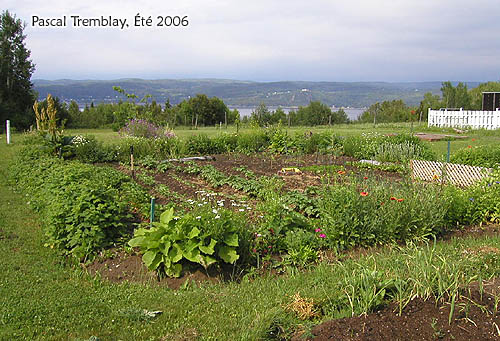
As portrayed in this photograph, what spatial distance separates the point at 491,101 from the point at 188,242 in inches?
1233

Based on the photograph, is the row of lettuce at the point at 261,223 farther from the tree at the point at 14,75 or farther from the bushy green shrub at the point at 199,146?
the tree at the point at 14,75

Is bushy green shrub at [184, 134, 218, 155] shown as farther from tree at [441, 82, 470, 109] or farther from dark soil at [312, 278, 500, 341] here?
tree at [441, 82, 470, 109]

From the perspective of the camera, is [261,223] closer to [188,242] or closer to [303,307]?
[188,242]

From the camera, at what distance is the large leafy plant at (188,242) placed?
15.9 ft

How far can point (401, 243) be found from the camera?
19.6 feet

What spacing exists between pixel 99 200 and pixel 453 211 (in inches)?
196

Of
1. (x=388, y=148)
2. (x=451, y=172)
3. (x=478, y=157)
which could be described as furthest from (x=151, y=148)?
(x=478, y=157)

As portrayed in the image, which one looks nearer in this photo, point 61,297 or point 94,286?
point 61,297

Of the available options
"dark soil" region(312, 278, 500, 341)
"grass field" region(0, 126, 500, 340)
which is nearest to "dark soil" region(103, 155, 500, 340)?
"dark soil" region(312, 278, 500, 341)

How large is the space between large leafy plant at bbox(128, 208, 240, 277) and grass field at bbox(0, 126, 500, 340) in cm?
28

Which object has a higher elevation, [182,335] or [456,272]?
[456,272]

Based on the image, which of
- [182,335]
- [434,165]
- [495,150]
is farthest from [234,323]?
[495,150]

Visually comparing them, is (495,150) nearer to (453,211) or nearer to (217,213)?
(453,211)

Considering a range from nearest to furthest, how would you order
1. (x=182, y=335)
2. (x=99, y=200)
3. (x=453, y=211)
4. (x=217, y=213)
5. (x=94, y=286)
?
(x=182, y=335)
(x=94, y=286)
(x=217, y=213)
(x=99, y=200)
(x=453, y=211)
